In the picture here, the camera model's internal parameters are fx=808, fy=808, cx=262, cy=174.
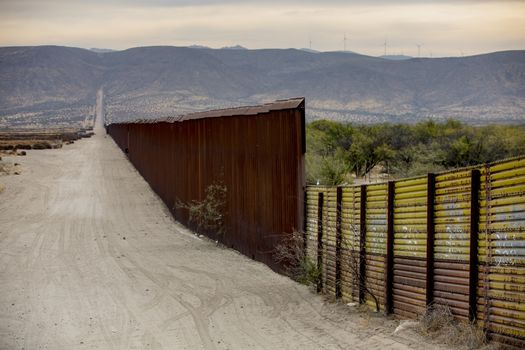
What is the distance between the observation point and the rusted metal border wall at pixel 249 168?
49.0 ft

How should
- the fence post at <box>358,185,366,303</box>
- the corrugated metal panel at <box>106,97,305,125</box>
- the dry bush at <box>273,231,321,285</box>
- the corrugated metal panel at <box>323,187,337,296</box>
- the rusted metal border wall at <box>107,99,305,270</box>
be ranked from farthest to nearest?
the rusted metal border wall at <box>107,99,305,270</box> < the corrugated metal panel at <box>106,97,305,125</box> < the dry bush at <box>273,231,321,285</box> < the corrugated metal panel at <box>323,187,337,296</box> < the fence post at <box>358,185,366,303</box>

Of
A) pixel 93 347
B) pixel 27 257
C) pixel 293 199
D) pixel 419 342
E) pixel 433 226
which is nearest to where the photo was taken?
pixel 419 342

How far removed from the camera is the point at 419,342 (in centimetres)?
930

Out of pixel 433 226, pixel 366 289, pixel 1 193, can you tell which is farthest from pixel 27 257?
pixel 1 193

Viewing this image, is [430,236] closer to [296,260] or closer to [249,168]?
[296,260]

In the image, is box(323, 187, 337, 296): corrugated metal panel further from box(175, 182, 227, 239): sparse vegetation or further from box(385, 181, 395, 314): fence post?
box(175, 182, 227, 239): sparse vegetation

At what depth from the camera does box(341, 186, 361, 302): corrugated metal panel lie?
12000 millimetres

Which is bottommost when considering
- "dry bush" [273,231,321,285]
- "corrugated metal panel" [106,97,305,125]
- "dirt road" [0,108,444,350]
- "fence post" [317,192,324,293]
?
"dirt road" [0,108,444,350]

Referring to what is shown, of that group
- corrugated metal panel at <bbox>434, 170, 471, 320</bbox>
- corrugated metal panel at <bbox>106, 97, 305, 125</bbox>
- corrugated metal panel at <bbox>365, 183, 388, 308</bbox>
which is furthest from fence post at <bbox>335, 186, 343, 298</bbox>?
corrugated metal panel at <bbox>434, 170, 471, 320</bbox>

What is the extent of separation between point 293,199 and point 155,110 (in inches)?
6518

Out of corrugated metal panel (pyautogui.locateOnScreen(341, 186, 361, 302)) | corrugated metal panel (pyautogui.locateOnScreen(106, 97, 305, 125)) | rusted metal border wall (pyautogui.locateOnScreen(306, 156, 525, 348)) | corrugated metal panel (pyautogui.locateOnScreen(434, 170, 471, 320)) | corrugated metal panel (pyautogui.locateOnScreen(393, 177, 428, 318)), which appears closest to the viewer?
rusted metal border wall (pyautogui.locateOnScreen(306, 156, 525, 348))

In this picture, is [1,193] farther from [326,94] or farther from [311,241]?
[326,94]

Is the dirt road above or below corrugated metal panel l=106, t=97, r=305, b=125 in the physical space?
below

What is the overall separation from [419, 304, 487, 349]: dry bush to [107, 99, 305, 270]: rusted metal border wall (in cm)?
511
